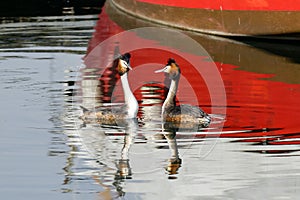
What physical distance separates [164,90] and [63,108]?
95.0 inches

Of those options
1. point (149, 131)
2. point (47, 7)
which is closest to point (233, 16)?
point (149, 131)

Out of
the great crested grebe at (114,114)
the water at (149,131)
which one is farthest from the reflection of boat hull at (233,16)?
the great crested grebe at (114,114)

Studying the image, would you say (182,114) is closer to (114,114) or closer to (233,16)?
(114,114)

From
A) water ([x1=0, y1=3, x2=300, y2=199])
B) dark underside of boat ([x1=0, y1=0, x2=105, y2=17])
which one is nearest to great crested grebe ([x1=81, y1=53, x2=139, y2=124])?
water ([x1=0, y1=3, x2=300, y2=199])

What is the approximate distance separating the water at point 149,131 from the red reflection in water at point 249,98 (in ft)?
0.05

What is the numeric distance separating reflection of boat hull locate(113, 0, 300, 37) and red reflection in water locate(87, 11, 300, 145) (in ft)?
6.31

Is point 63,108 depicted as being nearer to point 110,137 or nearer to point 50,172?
point 110,137

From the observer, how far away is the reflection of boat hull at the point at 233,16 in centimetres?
2206

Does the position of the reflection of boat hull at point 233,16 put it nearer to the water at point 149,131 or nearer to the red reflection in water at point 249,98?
the water at point 149,131

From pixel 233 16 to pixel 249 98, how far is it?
7.23 metres

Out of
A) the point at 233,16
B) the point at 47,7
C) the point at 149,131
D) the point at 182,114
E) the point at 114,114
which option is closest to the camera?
the point at 149,131

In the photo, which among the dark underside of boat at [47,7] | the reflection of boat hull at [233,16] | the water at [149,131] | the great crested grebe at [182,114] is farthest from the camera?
the dark underside of boat at [47,7]

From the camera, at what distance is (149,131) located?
45.3 ft

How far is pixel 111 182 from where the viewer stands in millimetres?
10875
